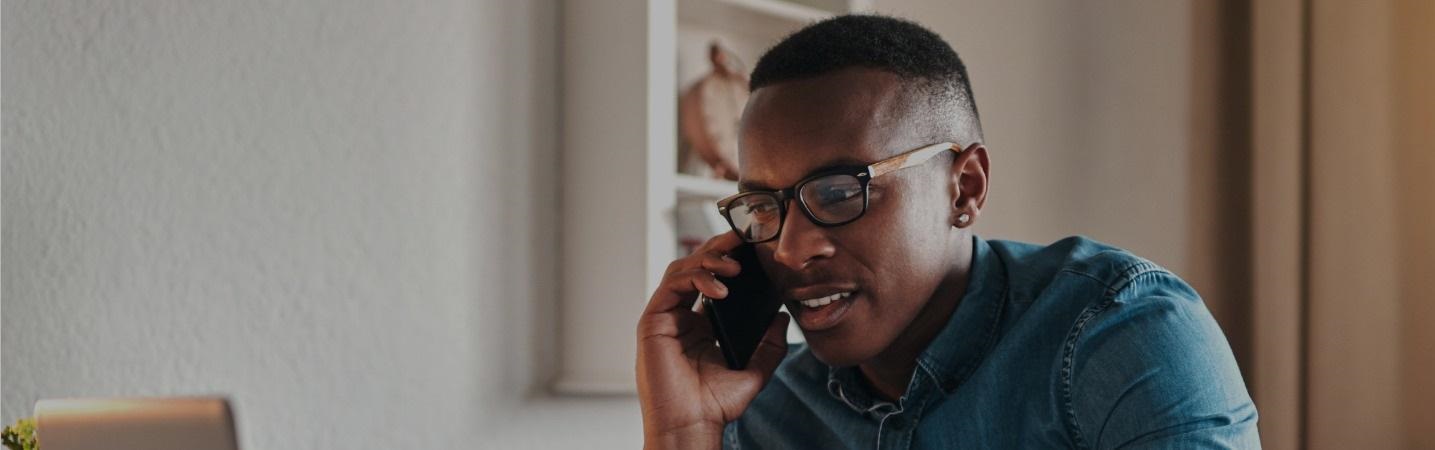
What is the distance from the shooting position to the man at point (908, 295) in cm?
125

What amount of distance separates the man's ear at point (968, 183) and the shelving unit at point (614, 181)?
762mm

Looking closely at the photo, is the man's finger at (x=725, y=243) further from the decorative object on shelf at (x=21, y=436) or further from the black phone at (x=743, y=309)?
the decorative object on shelf at (x=21, y=436)

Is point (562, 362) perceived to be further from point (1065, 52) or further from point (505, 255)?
point (1065, 52)

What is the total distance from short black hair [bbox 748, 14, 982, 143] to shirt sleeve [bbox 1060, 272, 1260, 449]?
301 mm

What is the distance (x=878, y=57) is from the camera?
1413 mm

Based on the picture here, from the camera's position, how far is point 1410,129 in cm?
246

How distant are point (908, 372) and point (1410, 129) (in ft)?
4.89

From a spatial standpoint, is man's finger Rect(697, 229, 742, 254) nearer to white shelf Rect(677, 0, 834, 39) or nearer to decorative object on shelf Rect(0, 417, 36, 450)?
decorative object on shelf Rect(0, 417, 36, 450)

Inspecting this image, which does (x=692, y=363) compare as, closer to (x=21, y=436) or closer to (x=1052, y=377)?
(x=1052, y=377)

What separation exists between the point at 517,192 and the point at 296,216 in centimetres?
40

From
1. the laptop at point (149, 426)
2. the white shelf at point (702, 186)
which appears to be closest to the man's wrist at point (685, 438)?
the laptop at point (149, 426)

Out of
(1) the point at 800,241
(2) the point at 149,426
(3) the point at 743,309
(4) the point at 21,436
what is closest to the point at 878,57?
(1) the point at 800,241

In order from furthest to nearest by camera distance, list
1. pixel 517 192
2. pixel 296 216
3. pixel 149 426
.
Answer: pixel 517 192
pixel 296 216
pixel 149 426

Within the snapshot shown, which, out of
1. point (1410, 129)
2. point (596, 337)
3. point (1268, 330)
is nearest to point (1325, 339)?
point (1268, 330)
